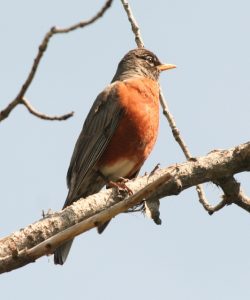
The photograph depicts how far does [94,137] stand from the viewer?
7.38m

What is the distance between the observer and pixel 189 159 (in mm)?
5477

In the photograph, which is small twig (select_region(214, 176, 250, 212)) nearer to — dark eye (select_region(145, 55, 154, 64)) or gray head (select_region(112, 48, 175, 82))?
gray head (select_region(112, 48, 175, 82))

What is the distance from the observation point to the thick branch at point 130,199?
4160mm

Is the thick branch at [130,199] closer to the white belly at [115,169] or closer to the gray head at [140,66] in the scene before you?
the white belly at [115,169]

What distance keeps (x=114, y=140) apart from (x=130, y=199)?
10.6ft

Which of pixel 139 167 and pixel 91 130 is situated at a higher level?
pixel 91 130

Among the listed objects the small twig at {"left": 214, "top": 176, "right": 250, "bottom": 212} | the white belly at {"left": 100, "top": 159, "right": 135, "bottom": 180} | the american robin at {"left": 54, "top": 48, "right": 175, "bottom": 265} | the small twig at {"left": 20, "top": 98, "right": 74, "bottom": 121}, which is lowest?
the small twig at {"left": 214, "top": 176, "right": 250, "bottom": 212}

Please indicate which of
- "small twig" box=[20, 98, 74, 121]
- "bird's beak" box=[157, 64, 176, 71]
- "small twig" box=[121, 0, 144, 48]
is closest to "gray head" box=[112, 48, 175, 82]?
"bird's beak" box=[157, 64, 176, 71]

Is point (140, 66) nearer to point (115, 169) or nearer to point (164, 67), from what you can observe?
A: point (164, 67)

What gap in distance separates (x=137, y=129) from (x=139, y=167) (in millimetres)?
448

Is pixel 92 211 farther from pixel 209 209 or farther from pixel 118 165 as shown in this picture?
pixel 118 165

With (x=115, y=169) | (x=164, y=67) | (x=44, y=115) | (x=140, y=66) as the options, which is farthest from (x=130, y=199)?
(x=164, y=67)

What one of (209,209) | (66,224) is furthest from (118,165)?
(66,224)

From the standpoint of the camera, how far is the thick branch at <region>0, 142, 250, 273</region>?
416cm
